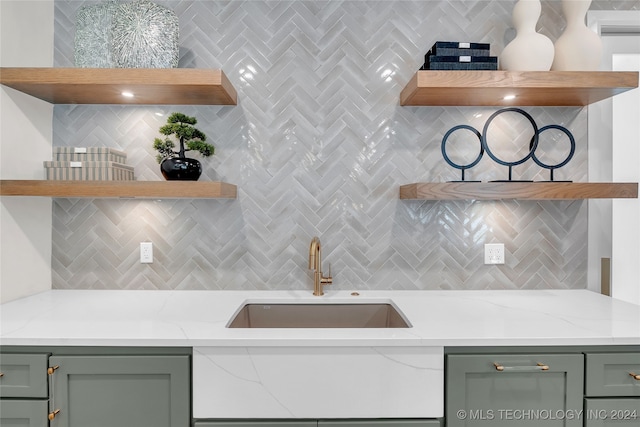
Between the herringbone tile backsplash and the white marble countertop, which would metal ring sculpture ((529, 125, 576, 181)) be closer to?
the herringbone tile backsplash

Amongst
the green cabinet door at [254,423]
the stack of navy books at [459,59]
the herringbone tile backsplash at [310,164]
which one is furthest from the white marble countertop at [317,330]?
the stack of navy books at [459,59]

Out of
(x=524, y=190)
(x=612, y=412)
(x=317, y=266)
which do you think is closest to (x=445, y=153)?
(x=524, y=190)

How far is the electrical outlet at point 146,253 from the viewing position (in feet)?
6.30

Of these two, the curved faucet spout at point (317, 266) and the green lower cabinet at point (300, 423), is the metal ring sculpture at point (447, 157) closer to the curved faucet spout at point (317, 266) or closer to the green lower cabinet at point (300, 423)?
the curved faucet spout at point (317, 266)

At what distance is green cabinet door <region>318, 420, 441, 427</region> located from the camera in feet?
4.14

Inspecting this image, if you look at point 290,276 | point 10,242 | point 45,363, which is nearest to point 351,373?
point 290,276

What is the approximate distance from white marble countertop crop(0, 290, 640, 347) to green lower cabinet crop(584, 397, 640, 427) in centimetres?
21

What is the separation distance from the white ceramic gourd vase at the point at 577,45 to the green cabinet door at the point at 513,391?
4.23ft

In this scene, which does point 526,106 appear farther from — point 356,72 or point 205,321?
point 205,321

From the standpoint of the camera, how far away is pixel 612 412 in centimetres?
129

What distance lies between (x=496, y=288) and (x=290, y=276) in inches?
42.8

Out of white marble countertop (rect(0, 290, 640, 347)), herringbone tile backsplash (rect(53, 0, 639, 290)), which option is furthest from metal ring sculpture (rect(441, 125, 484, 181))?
white marble countertop (rect(0, 290, 640, 347))

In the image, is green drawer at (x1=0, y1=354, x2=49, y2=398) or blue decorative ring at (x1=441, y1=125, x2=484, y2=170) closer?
green drawer at (x1=0, y1=354, x2=49, y2=398)

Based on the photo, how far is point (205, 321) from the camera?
1.43 metres
